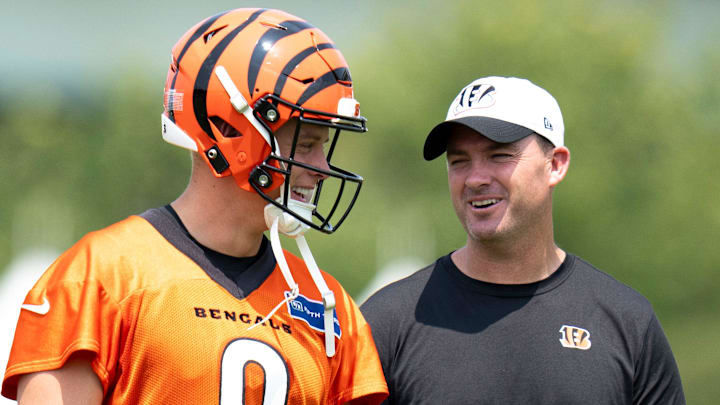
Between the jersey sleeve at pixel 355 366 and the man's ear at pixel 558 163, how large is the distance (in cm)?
109

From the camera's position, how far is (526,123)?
3.41m

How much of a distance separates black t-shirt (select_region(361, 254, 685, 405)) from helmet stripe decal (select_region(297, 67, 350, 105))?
0.99 m

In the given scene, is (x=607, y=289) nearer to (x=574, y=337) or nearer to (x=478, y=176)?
(x=574, y=337)

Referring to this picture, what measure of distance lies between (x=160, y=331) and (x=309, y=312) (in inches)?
21.3

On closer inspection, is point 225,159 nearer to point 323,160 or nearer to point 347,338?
point 323,160

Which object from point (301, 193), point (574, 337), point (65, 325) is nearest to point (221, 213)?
point (301, 193)

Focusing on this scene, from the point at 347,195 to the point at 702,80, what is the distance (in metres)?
10.3

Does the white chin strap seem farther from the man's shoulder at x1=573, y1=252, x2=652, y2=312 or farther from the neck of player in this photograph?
the man's shoulder at x1=573, y1=252, x2=652, y2=312

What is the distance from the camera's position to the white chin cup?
2680mm

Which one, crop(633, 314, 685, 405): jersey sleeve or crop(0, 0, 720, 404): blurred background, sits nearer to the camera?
crop(633, 314, 685, 405): jersey sleeve

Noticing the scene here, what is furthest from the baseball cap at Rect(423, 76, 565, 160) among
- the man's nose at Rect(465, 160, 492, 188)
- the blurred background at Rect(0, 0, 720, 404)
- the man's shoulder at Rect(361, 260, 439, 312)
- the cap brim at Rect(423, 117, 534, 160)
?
the blurred background at Rect(0, 0, 720, 404)

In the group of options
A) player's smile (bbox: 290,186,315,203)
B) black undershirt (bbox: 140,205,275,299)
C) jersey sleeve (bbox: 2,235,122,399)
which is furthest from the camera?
player's smile (bbox: 290,186,315,203)

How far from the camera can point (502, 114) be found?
3.40m

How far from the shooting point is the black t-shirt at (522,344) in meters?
3.11
